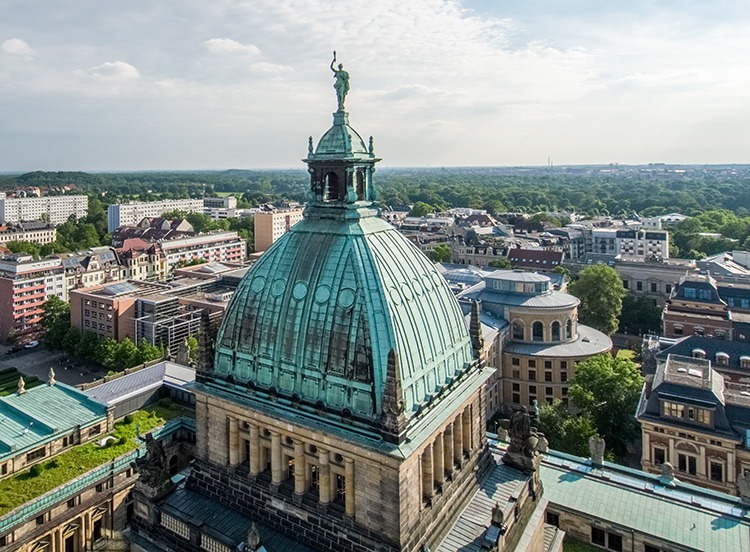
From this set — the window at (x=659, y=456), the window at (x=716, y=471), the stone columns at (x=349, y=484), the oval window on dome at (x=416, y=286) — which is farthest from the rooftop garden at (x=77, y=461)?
the window at (x=716, y=471)

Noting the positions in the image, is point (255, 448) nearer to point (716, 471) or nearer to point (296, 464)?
point (296, 464)

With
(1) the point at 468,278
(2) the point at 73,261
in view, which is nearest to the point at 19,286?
(2) the point at 73,261

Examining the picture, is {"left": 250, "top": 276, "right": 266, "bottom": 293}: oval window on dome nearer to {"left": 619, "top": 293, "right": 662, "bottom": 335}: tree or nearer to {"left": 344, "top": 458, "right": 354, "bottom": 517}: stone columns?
{"left": 344, "top": 458, "right": 354, "bottom": 517}: stone columns

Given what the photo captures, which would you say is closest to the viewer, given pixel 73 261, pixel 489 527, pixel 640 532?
pixel 489 527

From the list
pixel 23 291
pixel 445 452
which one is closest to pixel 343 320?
pixel 445 452

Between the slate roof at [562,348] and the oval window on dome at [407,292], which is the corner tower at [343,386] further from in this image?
the slate roof at [562,348]

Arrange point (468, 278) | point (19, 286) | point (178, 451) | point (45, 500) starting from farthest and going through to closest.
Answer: point (19, 286)
point (468, 278)
point (178, 451)
point (45, 500)

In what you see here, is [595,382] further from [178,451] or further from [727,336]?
[178,451]
